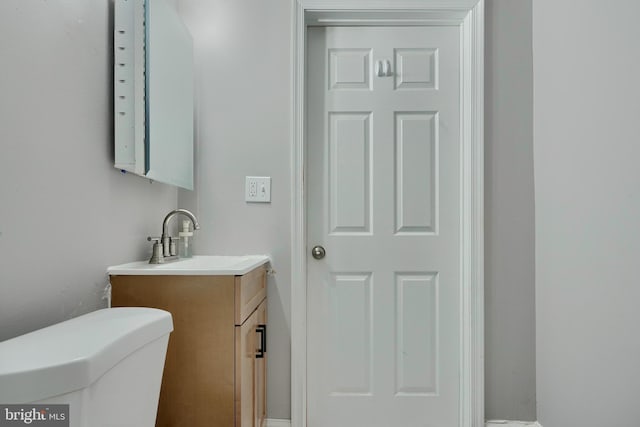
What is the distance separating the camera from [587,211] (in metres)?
1.55

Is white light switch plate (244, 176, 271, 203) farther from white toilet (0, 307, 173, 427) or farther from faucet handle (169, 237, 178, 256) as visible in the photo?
white toilet (0, 307, 173, 427)

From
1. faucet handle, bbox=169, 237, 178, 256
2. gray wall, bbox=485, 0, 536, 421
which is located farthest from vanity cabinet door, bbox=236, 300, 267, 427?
gray wall, bbox=485, 0, 536, 421

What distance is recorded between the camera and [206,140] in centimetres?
196

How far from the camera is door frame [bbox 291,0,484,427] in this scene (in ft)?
6.21

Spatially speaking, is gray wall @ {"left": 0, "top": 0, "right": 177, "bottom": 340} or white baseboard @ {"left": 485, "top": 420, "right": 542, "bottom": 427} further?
white baseboard @ {"left": 485, "top": 420, "right": 542, "bottom": 427}

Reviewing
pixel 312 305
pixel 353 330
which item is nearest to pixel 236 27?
pixel 312 305

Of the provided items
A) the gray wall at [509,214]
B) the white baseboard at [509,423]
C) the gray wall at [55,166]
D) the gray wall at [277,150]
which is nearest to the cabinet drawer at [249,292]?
the gray wall at [277,150]

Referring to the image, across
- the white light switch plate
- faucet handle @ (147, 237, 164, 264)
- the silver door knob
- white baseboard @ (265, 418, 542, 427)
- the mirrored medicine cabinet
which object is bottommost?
white baseboard @ (265, 418, 542, 427)

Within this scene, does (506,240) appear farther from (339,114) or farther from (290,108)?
(290,108)

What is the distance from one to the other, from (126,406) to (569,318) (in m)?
1.60

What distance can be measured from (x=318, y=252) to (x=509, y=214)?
892 mm

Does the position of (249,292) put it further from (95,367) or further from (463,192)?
(463,192)

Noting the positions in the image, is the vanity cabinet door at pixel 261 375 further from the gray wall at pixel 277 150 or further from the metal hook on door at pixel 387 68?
the metal hook on door at pixel 387 68

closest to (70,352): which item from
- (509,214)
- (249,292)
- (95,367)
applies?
(95,367)
